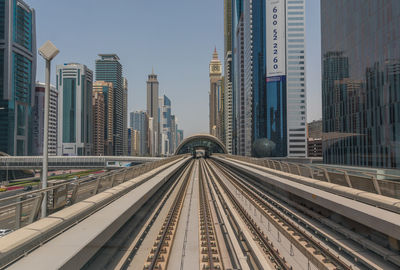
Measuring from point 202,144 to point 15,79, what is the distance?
86.4 metres

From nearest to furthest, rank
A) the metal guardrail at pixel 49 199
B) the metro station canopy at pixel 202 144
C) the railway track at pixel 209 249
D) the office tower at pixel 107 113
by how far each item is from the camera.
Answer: the metal guardrail at pixel 49 199 → the railway track at pixel 209 249 → the metro station canopy at pixel 202 144 → the office tower at pixel 107 113

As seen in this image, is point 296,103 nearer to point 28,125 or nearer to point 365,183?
point 365,183

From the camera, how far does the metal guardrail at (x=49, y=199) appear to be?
15.9 feet

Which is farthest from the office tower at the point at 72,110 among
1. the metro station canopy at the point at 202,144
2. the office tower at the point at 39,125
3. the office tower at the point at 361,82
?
the office tower at the point at 361,82

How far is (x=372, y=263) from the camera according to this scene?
22.7ft

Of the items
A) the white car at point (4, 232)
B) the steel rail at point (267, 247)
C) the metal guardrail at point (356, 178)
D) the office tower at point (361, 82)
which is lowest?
the steel rail at point (267, 247)

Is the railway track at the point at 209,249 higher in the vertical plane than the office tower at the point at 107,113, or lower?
lower

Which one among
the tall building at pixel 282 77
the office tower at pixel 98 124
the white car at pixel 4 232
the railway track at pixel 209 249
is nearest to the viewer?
the white car at pixel 4 232

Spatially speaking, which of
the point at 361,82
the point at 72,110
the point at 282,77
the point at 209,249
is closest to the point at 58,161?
the point at 209,249

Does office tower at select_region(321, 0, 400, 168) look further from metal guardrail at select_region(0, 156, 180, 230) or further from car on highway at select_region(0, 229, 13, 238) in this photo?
car on highway at select_region(0, 229, 13, 238)

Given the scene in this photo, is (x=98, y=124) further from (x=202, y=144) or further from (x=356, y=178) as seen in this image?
(x=356, y=178)

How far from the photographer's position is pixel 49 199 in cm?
649

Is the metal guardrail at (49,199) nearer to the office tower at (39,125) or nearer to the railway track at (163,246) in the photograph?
the railway track at (163,246)

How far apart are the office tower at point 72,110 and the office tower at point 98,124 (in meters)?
16.0
